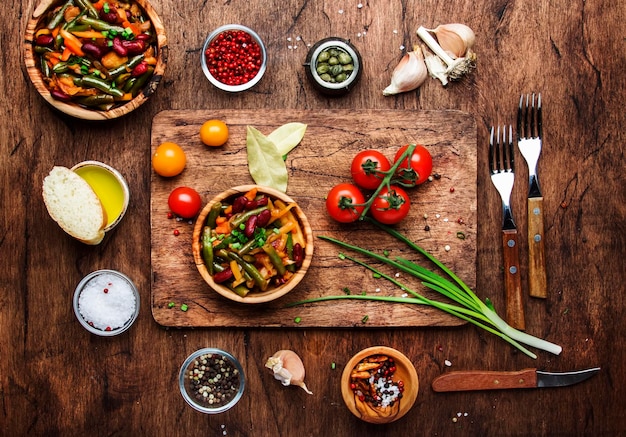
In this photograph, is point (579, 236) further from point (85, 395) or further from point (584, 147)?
point (85, 395)

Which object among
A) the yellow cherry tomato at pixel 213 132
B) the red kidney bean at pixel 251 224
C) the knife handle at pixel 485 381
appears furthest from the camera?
the knife handle at pixel 485 381

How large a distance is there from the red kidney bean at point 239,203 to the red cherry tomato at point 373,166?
0.40 metres

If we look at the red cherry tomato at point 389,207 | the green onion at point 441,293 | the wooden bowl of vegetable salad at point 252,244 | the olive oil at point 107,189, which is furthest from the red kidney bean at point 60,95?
the red cherry tomato at point 389,207

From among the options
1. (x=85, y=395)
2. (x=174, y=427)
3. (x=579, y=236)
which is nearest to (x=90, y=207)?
(x=85, y=395)

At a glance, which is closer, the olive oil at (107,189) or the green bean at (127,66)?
the green bean at (127,66)

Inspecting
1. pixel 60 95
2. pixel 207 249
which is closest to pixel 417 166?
pixel 207 249

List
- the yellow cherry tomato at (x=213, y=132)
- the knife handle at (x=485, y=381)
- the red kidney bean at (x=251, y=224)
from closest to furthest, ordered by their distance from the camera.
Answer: the red kidney bean at (x=251, y=224) → the yellow cherry tomato at (x=213, y=132) → the knife handle at (x=485, y=381)

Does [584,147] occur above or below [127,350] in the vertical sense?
above

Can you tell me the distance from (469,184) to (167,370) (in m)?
1.34

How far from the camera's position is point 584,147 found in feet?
7.31

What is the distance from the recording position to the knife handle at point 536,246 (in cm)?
218

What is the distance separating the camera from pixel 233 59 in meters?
2.11

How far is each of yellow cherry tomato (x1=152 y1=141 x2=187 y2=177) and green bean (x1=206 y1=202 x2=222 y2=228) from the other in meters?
0.23

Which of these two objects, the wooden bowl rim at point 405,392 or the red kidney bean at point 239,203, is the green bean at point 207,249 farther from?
the wooden bowl rim at point 405,392
